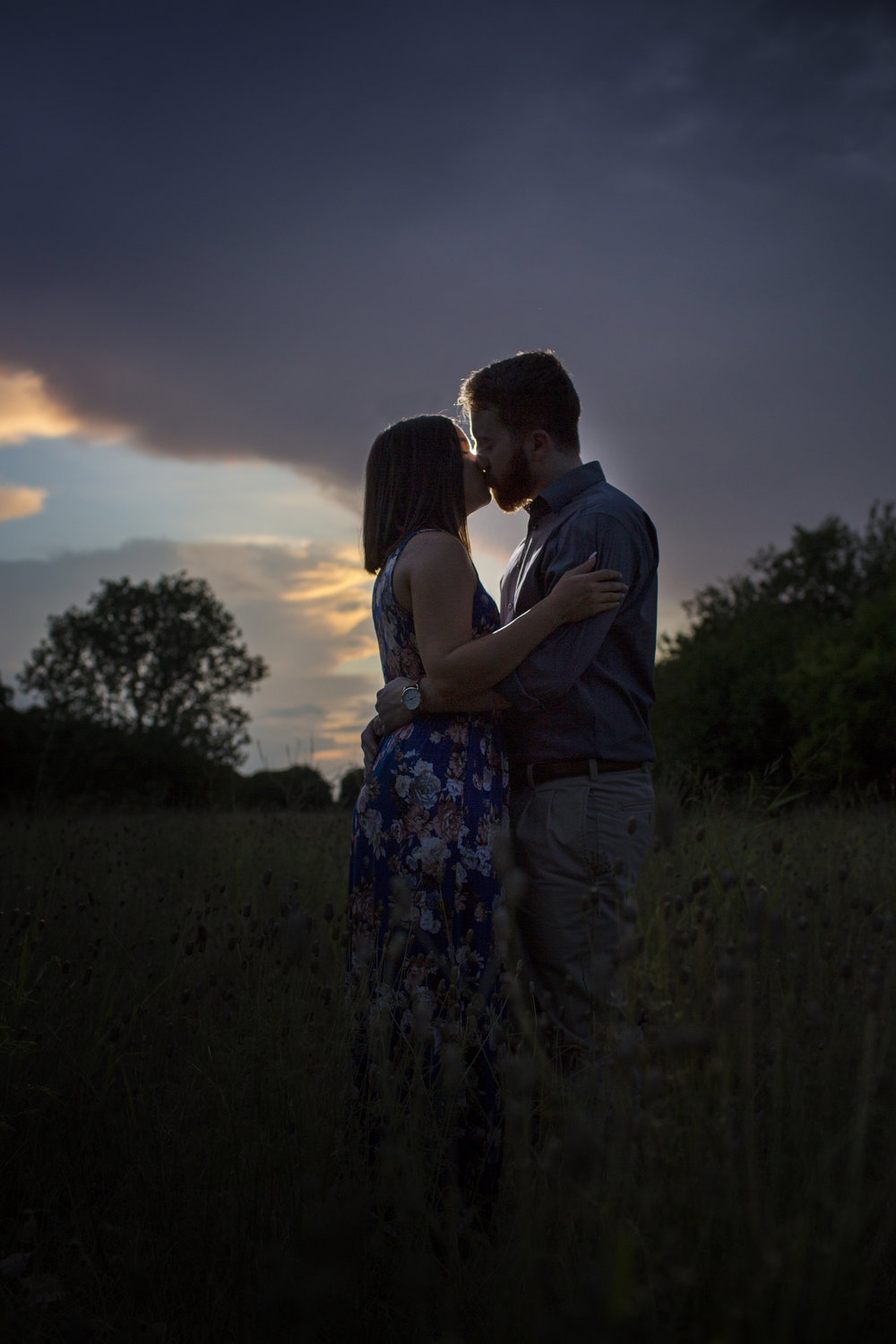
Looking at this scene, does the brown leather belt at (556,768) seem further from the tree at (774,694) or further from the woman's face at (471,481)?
the tree at (774,694)

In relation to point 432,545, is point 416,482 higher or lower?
higher

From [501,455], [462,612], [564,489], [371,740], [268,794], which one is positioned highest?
[501,455]

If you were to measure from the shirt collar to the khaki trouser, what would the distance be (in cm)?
86

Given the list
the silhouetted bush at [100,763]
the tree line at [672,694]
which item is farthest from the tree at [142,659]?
the silhouetted bush at [100,763]

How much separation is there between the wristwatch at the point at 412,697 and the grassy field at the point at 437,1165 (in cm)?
74

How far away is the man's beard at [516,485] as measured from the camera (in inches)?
117

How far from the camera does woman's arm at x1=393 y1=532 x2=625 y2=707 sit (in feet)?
8.25

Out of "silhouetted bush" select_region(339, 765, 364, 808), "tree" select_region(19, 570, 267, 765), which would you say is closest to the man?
"silhouetted bush" select_region(339, 765, 364, 808)

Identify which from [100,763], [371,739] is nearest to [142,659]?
[100,763]

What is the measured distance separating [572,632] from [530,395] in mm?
866

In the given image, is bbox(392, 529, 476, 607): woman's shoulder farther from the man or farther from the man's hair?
the man's hair

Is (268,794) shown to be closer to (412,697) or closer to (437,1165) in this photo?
(412,697)

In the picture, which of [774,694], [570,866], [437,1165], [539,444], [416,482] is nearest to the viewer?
[437,1165]

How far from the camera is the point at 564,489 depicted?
9.45ft
